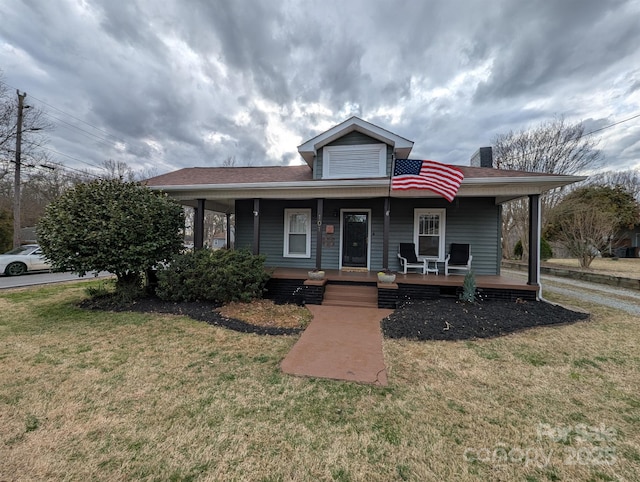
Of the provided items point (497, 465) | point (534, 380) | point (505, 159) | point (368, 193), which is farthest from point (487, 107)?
point (497, 465)

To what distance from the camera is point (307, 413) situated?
2.34 meters

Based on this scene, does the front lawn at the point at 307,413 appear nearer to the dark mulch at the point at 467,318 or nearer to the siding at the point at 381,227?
the dark mulch at the point at 467,318

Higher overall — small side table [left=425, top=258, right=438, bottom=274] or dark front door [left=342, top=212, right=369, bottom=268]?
dark front door [left=342, top=212, right=369, bottom=268]

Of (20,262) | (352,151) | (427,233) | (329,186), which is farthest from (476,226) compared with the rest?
(20,262)

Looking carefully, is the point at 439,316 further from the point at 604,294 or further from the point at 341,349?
the point at 604,294

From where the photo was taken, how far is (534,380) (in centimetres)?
295

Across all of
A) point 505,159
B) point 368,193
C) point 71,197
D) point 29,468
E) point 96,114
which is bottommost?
point 29,468

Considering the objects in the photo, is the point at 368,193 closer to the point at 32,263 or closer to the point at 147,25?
the point at 147,25

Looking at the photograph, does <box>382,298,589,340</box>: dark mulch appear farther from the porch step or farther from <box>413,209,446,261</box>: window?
<box>413,209,446,261</box>: window

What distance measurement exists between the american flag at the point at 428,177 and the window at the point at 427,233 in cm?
215

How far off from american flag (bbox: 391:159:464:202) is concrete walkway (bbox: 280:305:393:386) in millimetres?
2865

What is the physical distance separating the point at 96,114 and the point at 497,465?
2971cm

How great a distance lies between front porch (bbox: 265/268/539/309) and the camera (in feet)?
19.6

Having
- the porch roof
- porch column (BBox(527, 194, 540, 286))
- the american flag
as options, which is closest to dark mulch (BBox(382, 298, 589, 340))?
porch column (BBox(527, 194, 540, 286))
